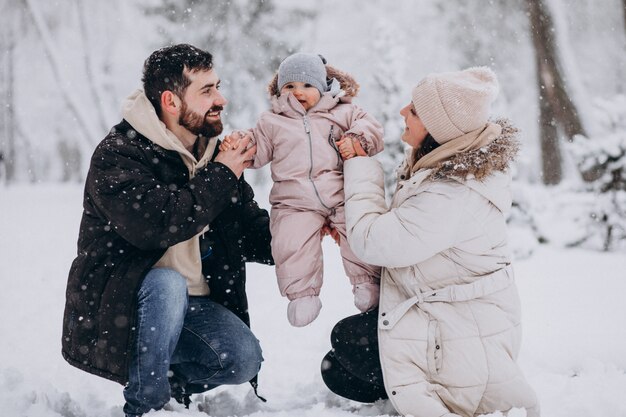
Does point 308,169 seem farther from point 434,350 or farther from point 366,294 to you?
point 434,350

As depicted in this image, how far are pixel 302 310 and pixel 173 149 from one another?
1.00 m

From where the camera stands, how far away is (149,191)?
2666 mm

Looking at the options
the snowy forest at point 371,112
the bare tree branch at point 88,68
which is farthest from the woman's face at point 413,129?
the bare tree branch at point 88,68

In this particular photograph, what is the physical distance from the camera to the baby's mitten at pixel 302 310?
9.36 feet

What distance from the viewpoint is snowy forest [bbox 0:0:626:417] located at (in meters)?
3.48

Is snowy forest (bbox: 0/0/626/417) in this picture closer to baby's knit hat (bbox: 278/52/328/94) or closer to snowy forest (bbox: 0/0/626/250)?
snowy forest (bbox: 0/0/626/250)

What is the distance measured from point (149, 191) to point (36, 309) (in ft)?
12.8

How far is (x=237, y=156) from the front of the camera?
288cm

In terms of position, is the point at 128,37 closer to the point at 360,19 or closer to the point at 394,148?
the point at 360,19

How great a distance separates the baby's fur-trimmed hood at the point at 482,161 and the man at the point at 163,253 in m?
0.99

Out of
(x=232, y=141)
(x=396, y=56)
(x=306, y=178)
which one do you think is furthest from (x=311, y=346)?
(x=396, y=56)

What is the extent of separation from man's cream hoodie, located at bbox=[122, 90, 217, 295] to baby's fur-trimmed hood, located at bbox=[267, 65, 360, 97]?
1.45ft

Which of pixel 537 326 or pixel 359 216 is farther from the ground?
pixel 359 216

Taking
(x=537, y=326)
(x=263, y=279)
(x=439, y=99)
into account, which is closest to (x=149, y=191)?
(x=439, y=99)
